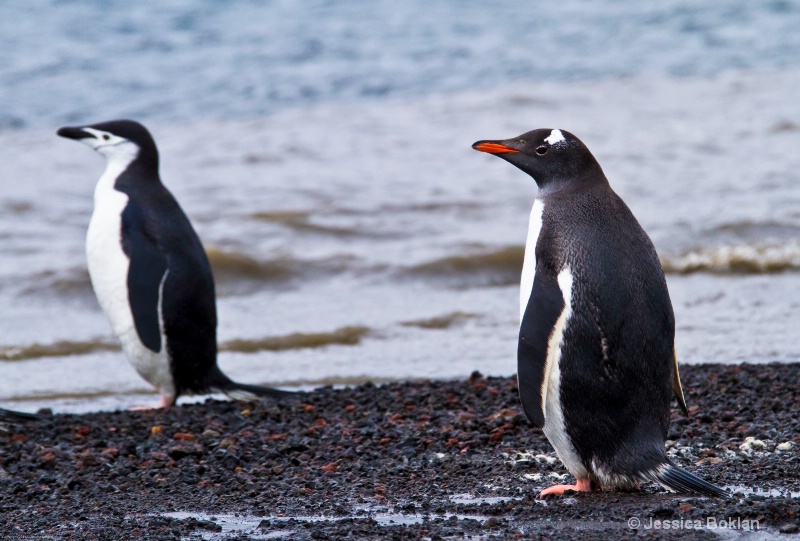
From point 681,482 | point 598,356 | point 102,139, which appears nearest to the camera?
point 681,482

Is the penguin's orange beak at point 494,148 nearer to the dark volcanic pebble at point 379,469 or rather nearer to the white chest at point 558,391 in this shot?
the white chest at point 558,391

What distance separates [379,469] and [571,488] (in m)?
0.91

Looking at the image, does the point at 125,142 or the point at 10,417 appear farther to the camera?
the point at 125,142

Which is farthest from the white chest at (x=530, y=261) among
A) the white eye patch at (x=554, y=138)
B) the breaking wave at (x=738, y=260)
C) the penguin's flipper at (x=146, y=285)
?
the breaking wave at (x=738, y=260)

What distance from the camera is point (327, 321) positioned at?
348 inches

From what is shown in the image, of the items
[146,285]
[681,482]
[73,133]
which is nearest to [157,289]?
[146,285]

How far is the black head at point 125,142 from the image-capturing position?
7.25 m

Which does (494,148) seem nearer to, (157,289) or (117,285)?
(157,289)

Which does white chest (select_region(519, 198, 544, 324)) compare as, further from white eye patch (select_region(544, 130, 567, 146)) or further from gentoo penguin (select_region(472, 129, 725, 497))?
white eye patch (select_region(544, 130, 567, 146))

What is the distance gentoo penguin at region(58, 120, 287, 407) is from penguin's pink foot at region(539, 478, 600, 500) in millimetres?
2796

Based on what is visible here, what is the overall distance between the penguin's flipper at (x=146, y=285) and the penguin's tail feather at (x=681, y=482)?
350cm

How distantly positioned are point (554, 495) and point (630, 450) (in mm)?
313

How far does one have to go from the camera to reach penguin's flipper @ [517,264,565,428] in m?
4.21

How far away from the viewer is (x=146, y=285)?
22.2 ft
